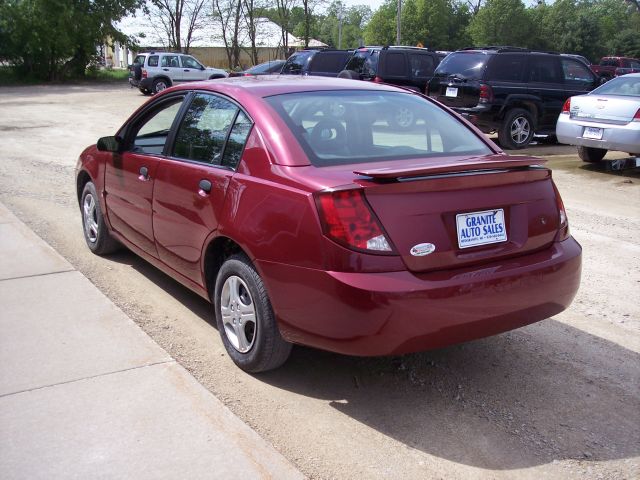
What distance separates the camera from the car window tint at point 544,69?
1389cm

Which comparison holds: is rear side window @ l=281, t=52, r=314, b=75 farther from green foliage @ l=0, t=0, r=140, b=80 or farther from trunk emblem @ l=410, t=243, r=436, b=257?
green foliage @ l=0, t=0, r=140, b=80

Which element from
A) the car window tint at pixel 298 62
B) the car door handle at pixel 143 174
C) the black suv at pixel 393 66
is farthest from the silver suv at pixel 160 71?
the car door handle at pixel 143 174

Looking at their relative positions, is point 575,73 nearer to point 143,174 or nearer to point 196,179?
point 143,174

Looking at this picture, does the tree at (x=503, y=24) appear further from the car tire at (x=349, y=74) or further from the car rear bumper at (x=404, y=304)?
the car rear bumper at (x=404, y=304)

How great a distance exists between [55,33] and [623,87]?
107 ft

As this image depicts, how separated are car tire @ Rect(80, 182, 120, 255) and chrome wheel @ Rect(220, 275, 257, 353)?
90.7 inches

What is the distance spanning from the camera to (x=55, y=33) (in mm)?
36250

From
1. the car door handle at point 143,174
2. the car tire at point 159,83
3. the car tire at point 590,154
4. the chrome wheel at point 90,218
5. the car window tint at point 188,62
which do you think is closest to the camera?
the car door handle at point 143,174

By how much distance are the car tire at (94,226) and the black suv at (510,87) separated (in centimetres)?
896

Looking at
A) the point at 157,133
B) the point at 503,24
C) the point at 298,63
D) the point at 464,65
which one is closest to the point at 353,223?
the point at 157,133

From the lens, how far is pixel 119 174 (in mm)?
5293

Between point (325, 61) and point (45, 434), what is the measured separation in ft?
56.4

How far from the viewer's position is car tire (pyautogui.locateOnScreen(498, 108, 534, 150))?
13.4m

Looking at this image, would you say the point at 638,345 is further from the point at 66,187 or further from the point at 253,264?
the point at 66,187
